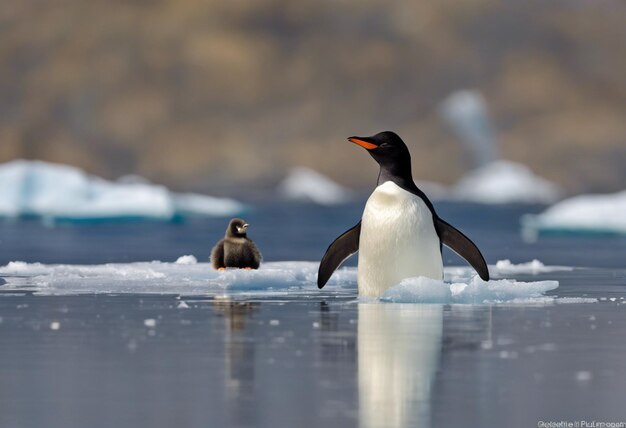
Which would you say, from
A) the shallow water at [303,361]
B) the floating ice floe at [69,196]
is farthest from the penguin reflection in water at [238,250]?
the floating ice floe at [69,196]

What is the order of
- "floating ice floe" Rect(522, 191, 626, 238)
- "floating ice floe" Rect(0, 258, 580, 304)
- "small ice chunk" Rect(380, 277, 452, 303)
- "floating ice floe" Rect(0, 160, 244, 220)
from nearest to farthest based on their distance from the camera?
"small ice chunk" Rect(380, 277, 452, 303) → "floating ice floe" Rect(0, 258, 580, 304) → "floating ice floe" Rect(522, 191, 626, 238) → "floating ice floe" Rect(0, 160, 244, 220)

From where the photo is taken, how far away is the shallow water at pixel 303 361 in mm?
5023

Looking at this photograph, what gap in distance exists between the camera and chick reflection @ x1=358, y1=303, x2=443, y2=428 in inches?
196

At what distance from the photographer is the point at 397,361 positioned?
6.35 m

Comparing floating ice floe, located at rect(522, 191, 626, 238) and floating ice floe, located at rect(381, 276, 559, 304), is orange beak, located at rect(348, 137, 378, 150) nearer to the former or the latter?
floating ice floe, located at rect(381, 276, 559, 304)

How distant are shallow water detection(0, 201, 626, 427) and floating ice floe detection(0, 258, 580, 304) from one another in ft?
0.70

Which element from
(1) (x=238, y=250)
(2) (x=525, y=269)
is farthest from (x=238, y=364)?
(2) (x=525, y=269)

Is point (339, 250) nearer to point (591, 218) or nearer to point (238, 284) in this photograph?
point (238, 284)

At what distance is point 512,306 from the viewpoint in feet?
30.7

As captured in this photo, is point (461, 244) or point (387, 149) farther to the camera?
point (461, 244)

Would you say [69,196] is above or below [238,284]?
above

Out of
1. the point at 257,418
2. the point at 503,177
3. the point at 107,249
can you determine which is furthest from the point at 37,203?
the point at 503,177

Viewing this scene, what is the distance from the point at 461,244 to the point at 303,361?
4109mm

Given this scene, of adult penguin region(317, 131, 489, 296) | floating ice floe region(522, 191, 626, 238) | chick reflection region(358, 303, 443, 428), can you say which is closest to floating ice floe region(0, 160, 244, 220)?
floating ice floe region(522, 191, 626, 238)
